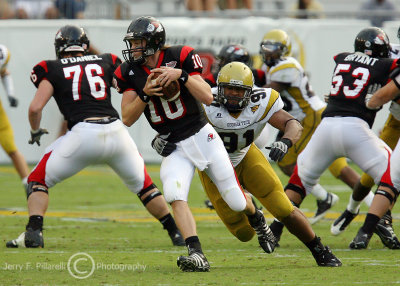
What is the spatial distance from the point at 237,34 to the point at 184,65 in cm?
728

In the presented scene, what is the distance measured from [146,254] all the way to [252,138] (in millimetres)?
1136

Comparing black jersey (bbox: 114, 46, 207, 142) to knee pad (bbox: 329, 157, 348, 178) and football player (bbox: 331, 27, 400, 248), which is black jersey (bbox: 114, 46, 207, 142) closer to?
football player (bbox: 331, 27, 400, 248)

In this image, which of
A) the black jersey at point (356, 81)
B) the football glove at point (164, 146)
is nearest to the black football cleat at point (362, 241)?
the black jersey at point (356, 81)

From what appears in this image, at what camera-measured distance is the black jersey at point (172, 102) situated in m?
5.34

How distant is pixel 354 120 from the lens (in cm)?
618

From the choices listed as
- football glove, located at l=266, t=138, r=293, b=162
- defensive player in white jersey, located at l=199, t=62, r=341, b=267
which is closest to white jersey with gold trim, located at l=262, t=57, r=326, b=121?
defensive player in white jersey, located at l=199, t=62, r=341, b=267

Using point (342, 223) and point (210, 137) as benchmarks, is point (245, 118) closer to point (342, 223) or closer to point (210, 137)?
point (210, 137)

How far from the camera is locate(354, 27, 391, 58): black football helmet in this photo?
6.26 m

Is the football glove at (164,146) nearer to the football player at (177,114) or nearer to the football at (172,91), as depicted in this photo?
the football player at (177,114)

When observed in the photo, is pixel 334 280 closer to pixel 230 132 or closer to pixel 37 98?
pixel 230 132

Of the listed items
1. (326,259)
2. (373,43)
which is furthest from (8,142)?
(326,259)

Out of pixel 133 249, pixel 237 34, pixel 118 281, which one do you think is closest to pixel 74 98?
pixel 133 249

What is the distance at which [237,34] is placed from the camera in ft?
41.1

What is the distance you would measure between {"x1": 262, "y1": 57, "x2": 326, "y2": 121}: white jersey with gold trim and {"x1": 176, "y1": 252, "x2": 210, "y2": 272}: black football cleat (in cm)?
287
